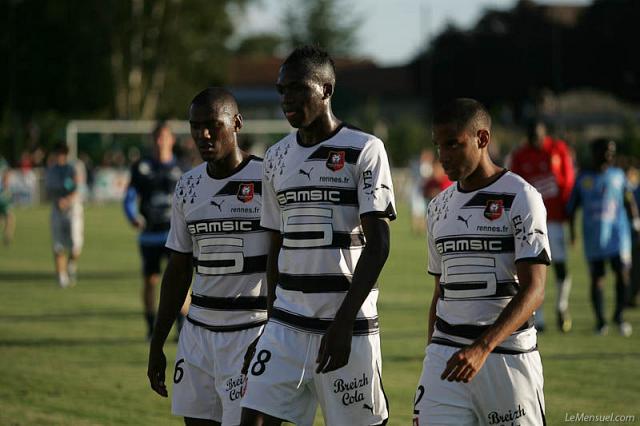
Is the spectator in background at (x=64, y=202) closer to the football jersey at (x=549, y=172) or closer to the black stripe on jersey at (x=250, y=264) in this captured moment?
the football jersey at (x=549, y=172)

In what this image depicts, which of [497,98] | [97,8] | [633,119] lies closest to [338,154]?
[633,119]

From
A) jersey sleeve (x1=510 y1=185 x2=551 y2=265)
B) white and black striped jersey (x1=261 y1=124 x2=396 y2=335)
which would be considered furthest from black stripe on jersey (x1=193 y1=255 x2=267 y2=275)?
jersey sleeve (x1=510 y1=185 x2=551 y2=265)

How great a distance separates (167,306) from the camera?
262 inches

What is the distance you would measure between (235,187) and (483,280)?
5.39ft

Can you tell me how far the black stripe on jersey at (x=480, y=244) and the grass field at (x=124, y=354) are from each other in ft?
12.3

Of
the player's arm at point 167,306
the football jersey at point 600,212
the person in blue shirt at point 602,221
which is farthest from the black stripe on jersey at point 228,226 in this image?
the football jersey at point 600,212

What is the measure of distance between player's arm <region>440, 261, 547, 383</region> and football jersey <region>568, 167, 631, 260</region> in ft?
29.0

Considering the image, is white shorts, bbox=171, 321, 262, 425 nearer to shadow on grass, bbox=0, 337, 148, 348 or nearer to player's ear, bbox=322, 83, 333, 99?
player's ear, bbox=322, 83, 333, 99

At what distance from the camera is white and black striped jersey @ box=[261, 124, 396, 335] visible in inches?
224

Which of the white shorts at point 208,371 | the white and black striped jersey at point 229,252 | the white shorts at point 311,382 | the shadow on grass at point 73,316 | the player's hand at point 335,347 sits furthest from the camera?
the shadow on grass at point 73,316

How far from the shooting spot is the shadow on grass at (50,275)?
21.4 meters

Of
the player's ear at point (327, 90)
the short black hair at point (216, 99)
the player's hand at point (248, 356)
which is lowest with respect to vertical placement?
the player's hand at point (248, 356)

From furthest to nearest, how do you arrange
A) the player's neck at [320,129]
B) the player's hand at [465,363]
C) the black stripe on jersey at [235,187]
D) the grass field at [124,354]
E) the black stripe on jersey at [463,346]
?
the grass field at [124,354], the black stripe on jersey at [235,187], the player's neck at [320,129], the black stripe on jersey at [463,346], the player's hand at [465,363]

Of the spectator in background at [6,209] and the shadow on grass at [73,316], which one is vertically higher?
the spectator in background at [6,209]
